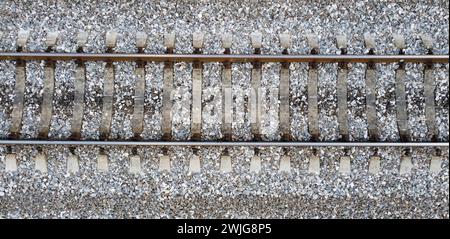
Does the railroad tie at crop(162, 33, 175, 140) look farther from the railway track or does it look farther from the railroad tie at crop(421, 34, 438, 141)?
the railroad tie at crop(421, 34, 438, 141)

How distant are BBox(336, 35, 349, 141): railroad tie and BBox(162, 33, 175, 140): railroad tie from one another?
1817mm

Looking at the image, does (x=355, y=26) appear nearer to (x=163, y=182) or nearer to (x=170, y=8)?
(x=170, y=8)

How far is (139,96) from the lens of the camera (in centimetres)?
516

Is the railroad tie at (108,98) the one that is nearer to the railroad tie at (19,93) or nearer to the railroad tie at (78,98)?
the railroad tie at (78,98)

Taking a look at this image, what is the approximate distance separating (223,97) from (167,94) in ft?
2.00

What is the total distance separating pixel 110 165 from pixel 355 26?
3.13 metres

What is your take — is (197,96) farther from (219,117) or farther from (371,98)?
(371,98)

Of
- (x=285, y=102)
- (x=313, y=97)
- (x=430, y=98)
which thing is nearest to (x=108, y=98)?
(x=285, y=102)

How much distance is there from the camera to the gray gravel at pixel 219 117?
5180 millimetres

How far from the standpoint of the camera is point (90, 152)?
5.21 m

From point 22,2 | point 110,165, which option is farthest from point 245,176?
point 22,2
